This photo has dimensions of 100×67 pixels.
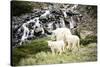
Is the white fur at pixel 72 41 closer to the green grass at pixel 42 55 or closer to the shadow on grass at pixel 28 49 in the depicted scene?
the green grass at pixel 42 55

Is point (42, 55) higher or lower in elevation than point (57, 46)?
lower

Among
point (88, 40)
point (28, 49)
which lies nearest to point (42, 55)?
point (28, 49)

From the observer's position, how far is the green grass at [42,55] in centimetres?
213

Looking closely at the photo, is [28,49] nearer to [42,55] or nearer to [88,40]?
[42,55]

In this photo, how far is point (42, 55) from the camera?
2.21 m

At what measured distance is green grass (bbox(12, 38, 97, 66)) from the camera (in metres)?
2.13

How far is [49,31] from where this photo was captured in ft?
7.36

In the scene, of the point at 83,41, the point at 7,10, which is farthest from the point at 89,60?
the point at 7,10

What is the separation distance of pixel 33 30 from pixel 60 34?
0.38 metres

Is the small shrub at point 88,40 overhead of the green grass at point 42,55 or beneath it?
overhead

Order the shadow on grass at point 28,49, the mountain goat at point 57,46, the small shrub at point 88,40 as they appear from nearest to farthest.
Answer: the shadow on grass at point 28,49
the mountain goat at point 57,46
the small shrub at point 88,40

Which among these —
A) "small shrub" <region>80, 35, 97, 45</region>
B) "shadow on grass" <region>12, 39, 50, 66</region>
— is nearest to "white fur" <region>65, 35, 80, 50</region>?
"small shrub" <region>80, 35, 97, 45</region>

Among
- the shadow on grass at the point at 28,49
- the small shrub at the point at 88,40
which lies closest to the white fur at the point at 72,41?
the small shrub at the point at 88,40

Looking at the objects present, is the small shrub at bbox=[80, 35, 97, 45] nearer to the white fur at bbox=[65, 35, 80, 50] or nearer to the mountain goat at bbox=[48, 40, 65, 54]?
the white fur at bbox=[65, 35, 80, 50]
